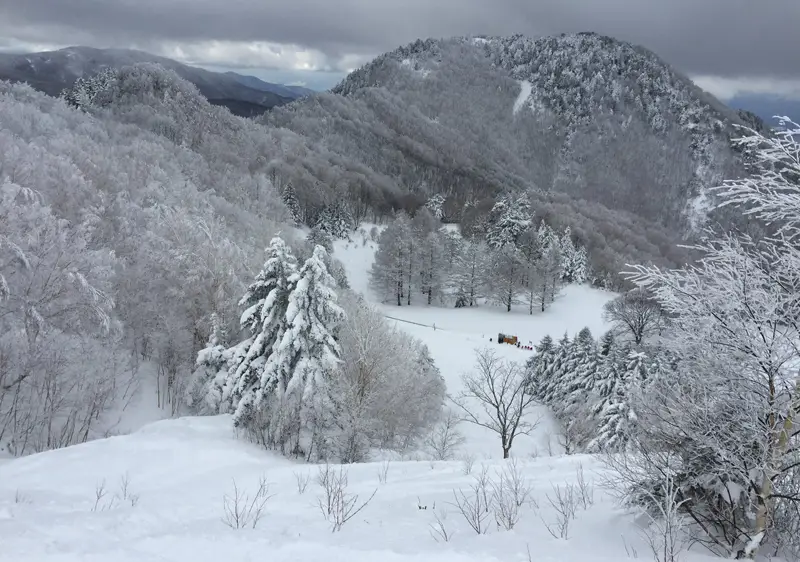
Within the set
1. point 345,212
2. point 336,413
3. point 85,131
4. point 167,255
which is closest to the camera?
point 336,413

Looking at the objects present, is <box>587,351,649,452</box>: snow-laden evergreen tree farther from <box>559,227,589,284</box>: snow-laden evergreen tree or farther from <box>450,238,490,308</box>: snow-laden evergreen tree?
<box>559,227,589,284</box>: snow-laden evergreen tree

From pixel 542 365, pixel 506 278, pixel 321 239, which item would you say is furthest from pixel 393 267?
pixel 542 365

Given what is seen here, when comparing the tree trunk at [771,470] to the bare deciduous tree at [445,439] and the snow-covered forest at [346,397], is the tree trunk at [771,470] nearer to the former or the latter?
the snow-covered forest at [346,397]

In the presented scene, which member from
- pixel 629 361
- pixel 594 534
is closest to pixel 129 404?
pixel 594 534

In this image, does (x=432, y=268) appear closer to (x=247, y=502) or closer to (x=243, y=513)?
(x=247, y=502)

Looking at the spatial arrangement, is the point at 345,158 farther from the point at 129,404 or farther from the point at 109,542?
the point at 109,542

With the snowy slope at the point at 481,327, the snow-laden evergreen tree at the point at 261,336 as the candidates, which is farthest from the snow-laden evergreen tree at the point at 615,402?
the snow-laden evergreen tree at the point at 261,336
